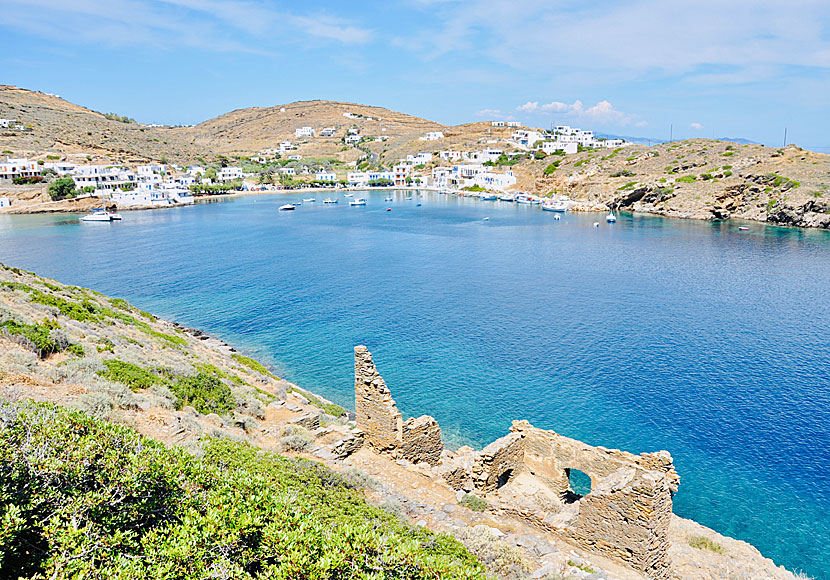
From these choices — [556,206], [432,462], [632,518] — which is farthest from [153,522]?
[556,206]

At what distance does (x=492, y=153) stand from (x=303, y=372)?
483 feet

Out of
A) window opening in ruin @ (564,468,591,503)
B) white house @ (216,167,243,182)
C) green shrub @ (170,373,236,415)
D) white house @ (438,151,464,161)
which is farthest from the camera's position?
white house @ (438,151,464,161)

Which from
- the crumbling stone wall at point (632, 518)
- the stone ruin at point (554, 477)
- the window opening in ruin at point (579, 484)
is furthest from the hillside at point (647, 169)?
the crumbling stone wall at point (632, 518)

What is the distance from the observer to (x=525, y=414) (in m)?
24.7

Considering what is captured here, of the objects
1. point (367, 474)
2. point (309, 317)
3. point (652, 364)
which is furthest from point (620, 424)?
point (309, 317)

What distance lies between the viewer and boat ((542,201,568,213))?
106750mm

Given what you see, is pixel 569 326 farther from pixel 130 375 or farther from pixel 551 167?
pixel 551 167

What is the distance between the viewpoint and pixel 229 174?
522 ft

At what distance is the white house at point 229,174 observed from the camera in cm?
15625

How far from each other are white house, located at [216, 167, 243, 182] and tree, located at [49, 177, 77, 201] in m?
49.7

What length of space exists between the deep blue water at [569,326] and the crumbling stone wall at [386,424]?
797 cm

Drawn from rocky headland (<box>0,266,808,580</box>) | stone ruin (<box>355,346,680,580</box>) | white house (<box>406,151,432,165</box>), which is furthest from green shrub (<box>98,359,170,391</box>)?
white house (<box>406,151,432,165</box>)

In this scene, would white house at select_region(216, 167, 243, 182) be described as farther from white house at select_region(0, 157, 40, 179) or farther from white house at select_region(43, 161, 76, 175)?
white house at select_region(0, 157, 40, 179)

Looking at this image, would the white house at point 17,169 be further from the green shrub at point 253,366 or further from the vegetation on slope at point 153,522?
the vegetation on slope at point 153,522
